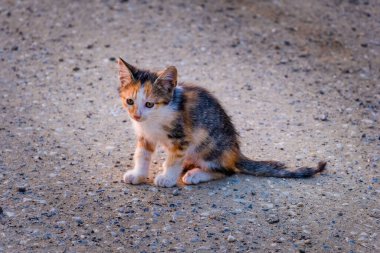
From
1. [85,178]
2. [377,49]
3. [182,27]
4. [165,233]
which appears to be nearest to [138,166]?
[85,178]

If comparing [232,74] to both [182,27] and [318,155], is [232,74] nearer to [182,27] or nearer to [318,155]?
[182,27]

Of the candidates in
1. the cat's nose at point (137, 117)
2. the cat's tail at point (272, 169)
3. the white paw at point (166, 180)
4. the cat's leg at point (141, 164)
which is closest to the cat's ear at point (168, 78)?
the cat's nose at point (137, 117)

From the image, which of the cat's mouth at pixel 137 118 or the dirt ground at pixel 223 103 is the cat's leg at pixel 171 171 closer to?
the dirt ground at pixel 223 103

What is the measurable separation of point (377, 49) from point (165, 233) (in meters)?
5.82

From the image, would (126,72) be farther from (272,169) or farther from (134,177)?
(272,169)

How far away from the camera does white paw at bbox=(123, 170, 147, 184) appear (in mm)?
6398

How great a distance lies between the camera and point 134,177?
640cm

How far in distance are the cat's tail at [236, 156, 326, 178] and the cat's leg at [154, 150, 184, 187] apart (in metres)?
0.65

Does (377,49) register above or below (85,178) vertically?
above

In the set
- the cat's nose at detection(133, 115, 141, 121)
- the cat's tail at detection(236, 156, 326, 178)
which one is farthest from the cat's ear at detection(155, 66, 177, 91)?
the cat's tail at detection(236, 156, 326, 178)

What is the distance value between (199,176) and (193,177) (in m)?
0.07

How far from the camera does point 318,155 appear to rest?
7168mm

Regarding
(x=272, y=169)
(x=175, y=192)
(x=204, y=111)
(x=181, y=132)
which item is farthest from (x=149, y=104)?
(x=272, y=169)

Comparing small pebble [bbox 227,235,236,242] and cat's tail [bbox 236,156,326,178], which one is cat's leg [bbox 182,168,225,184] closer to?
cat's tail [bbox 236,156,326,178]
